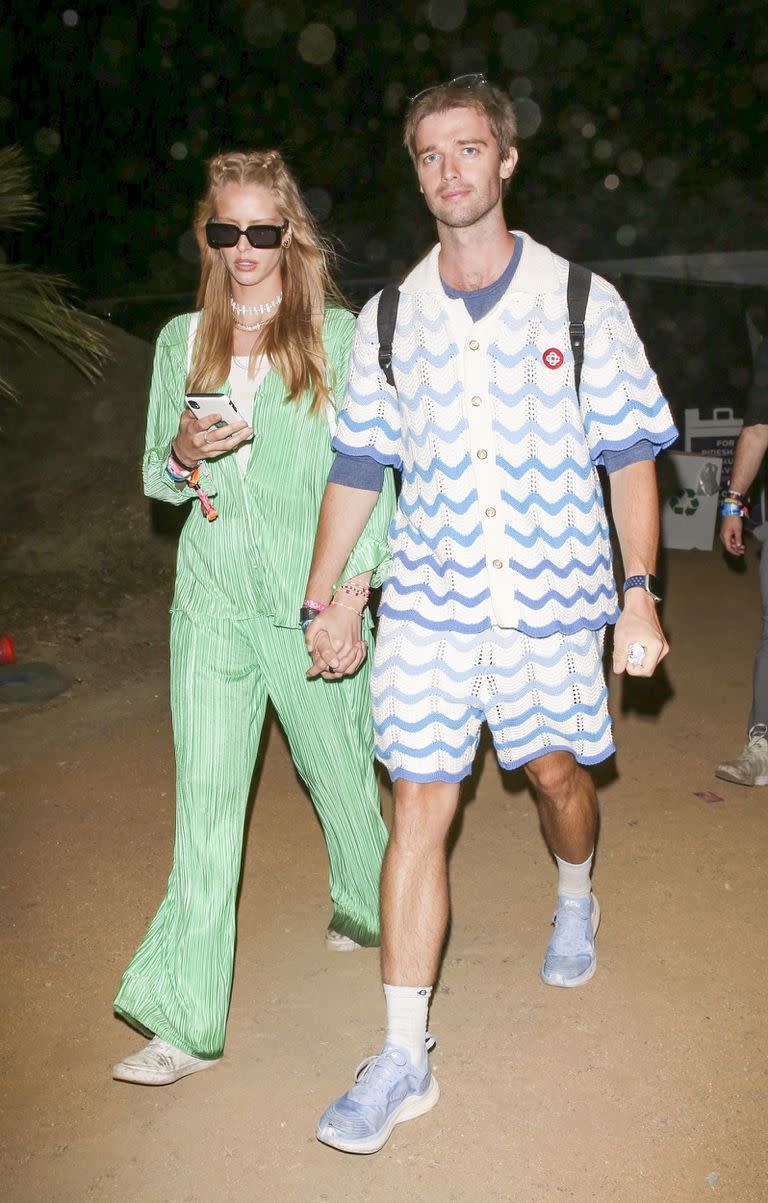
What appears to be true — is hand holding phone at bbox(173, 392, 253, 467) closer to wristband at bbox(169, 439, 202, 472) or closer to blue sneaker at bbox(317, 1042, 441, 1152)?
wristband at bbox(169, 439, 202, 472)

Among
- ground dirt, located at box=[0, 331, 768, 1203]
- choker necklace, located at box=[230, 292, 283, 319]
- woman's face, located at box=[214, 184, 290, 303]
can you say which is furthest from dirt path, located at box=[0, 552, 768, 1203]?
woman's face, located at box=[214, 184, 290, 303]

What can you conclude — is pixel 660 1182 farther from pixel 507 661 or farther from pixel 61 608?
pixel 61 608

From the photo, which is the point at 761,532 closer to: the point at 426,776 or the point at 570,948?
the point at 570,948

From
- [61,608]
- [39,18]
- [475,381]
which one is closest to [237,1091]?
[475,381]

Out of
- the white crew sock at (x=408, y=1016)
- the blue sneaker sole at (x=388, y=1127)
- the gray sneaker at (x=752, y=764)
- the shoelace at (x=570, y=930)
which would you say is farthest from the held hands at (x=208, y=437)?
the gray sneaker at (x=752, y=764)

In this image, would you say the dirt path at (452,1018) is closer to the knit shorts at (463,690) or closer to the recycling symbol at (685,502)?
the knit shorts at (463,690)

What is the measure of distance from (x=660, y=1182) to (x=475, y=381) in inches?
71.5

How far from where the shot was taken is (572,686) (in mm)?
3027

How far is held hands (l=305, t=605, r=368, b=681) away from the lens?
2.99m

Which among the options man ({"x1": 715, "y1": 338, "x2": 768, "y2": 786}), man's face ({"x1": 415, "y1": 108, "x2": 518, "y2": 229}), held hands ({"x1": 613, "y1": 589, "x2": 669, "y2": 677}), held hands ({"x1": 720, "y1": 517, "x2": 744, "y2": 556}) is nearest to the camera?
held hands ({"x1": 613, "y1": 589, "x2": 669, "y2": 677})

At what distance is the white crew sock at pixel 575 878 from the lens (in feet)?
11.5

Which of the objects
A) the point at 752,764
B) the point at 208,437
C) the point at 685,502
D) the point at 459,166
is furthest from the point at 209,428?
the point at 685,502

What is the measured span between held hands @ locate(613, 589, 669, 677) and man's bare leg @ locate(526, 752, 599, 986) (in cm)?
57

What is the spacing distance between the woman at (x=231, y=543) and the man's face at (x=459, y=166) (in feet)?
1.51
